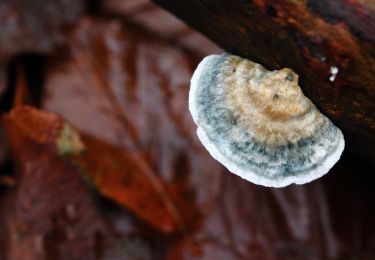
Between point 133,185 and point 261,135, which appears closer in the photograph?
point 261,135

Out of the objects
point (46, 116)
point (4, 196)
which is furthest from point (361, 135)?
point (4, 196)

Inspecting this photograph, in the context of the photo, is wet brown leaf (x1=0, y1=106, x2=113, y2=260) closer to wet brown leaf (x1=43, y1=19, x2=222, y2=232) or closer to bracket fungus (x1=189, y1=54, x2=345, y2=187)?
wet brown leaf (x1=43, y1=19, x2=222, y2=232)

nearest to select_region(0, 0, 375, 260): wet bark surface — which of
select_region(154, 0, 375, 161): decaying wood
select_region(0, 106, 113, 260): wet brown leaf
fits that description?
select_region(0, 106, 113, 260): wet brown leaf

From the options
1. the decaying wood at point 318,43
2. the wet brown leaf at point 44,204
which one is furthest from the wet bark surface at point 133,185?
the decaying wood at point 318,43

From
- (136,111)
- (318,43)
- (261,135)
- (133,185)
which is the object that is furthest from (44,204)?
(318,43)

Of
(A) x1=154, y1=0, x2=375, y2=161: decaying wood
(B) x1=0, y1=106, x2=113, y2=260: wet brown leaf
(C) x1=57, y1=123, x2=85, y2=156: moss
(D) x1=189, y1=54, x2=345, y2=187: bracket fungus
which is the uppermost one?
(A) x1=154, y1=0, x2=375, y2=161: decaying wood

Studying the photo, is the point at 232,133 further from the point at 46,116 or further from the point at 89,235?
the point at 89,235

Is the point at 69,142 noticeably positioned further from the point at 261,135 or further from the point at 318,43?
the point at 318,43
